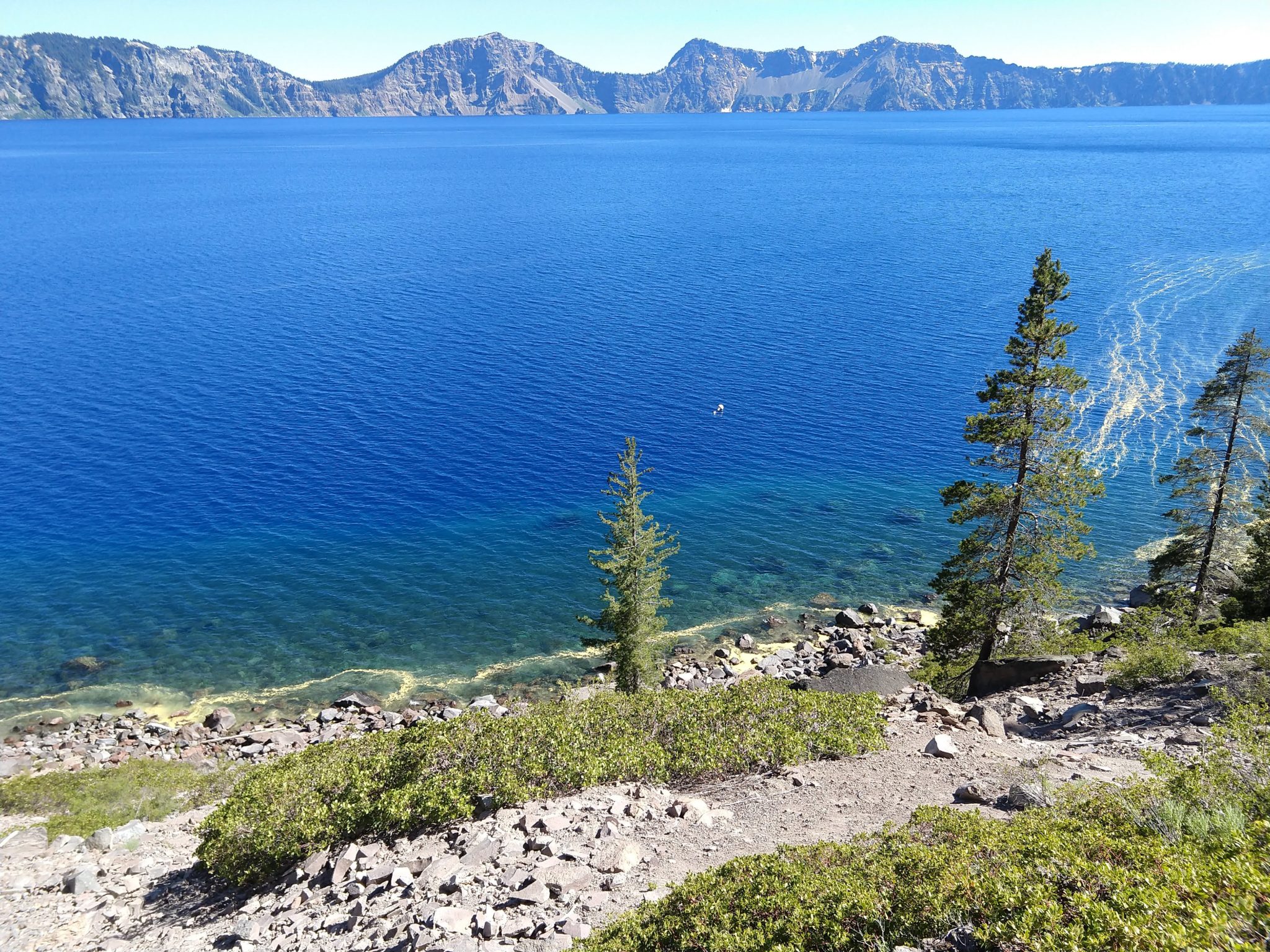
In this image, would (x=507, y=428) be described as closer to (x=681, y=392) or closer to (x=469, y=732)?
(x=681, y=392)

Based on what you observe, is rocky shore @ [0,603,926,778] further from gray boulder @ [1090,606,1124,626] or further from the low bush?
the low bush

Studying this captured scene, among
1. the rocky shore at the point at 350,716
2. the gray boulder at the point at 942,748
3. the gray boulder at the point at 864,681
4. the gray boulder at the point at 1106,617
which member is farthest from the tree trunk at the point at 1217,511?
the gray boulder at the point at 942,748

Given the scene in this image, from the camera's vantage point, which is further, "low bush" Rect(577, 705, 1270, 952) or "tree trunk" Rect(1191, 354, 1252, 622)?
"tree trunk" Rect(1191, 354, 1252, 622)

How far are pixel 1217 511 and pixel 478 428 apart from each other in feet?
205

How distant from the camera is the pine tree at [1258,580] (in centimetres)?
3909

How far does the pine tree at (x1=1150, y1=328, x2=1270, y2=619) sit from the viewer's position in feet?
129

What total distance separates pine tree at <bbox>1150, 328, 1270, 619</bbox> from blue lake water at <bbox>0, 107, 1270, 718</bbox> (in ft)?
42.8

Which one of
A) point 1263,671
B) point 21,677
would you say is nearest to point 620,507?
point 1263,671

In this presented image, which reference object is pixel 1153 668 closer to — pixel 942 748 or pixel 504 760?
pixel 942 748

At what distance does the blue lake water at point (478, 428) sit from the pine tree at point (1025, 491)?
19646mm

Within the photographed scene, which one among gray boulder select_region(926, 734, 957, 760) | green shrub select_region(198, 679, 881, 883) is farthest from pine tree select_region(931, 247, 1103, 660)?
gray boulder select_region(926, 734, 957, 760)

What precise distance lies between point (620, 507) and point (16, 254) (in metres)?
157

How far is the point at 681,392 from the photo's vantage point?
89.5 metres

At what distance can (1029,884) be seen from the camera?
14875mm
